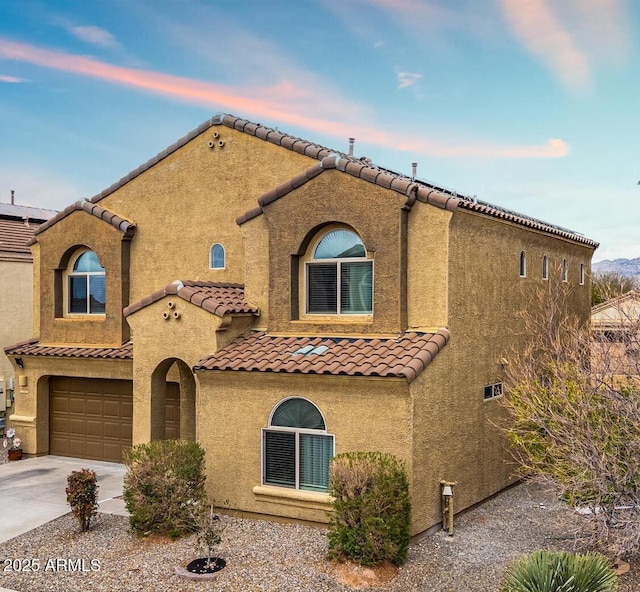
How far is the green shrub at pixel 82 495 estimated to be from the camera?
12.3 meters

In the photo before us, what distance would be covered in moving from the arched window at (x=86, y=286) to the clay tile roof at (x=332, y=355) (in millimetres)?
6367

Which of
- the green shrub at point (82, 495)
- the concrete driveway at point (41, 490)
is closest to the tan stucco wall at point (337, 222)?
the green shrub at point (82, 495)

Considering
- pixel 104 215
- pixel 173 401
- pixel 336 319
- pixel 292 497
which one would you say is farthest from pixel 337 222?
pixel 104 215

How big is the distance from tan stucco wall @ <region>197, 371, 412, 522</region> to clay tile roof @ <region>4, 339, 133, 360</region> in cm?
492

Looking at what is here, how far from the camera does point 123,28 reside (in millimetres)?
18250

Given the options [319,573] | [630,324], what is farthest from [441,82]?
[319,573]

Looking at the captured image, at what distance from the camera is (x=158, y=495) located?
471 inches

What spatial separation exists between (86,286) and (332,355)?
9359mm

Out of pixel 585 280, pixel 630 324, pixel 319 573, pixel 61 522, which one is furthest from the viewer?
pixel 585 280

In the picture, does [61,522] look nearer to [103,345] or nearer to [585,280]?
[103,345]

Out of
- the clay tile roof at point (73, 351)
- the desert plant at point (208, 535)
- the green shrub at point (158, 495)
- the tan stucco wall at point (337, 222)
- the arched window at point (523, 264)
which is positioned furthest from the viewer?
the clay tile roof at point (73, 351)

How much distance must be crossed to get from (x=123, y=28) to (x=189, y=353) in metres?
9.99

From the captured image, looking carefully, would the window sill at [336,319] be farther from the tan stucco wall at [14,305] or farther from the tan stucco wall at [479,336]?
the tan stucco wall at [14,305]

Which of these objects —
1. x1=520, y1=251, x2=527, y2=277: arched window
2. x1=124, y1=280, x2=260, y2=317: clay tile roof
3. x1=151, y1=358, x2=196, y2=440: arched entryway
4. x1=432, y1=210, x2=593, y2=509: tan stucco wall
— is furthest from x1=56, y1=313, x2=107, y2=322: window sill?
x1=520, y1=251, x2=527, y2=277: arched window
